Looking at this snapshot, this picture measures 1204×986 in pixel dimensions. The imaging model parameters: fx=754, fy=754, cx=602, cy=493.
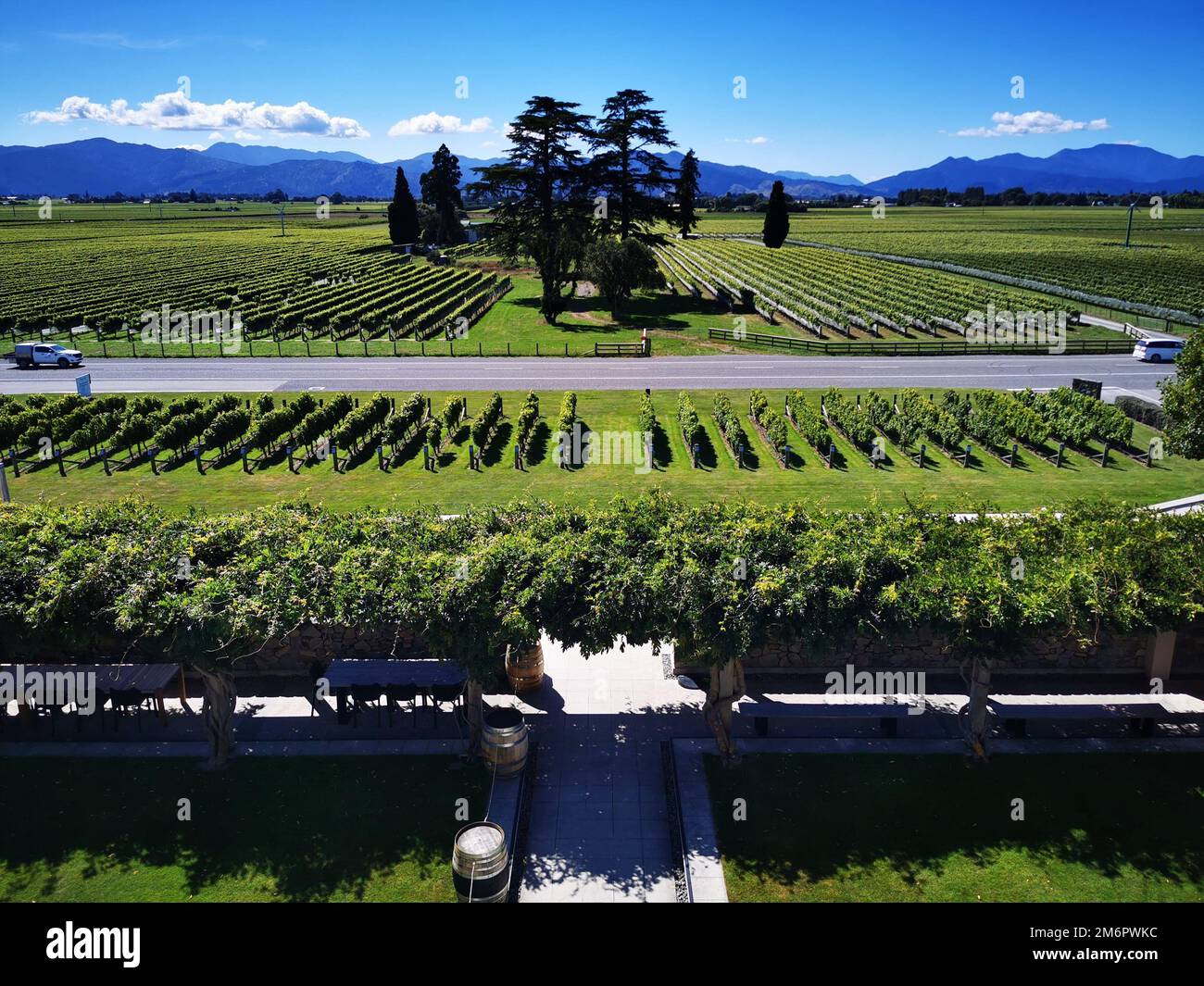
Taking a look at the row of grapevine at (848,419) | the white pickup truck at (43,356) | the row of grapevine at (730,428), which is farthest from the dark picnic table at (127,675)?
the white pickup truck at (43,356)

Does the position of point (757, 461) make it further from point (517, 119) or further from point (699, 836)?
point (517, 119)

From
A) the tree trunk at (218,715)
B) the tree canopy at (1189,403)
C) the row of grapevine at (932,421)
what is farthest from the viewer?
the row of grapevine at (932,421)

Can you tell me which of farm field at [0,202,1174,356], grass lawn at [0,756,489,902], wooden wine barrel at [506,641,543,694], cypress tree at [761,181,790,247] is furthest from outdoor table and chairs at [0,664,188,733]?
cypress tree at [761,181,790,247]

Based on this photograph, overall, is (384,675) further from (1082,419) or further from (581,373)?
(581,373)

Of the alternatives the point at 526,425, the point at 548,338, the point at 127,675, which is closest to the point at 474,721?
the point at 127,675

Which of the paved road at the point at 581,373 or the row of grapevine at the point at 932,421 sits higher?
the paved road at the point at 581,373

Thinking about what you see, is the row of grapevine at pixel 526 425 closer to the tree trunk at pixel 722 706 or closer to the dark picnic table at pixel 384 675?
the dark picnic table at pixel 384 675
